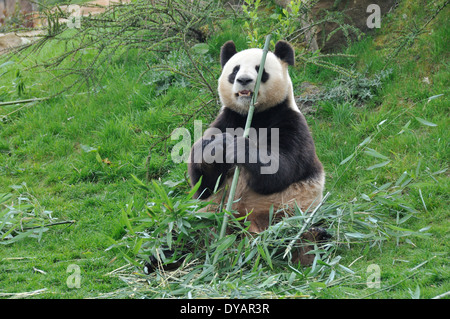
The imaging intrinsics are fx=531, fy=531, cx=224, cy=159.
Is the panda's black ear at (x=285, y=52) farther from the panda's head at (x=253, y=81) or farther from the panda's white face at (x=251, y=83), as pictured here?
the panda's white face at (x=251, y=83)

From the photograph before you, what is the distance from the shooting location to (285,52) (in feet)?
17.3

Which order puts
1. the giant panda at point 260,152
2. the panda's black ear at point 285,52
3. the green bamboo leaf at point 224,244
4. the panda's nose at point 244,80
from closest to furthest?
1. the green bamboo leaf at point 224,244
2. the giant panda at point 260,152
3. the panda's nose at point 244,80
4. the panda's black ear at point 285,52

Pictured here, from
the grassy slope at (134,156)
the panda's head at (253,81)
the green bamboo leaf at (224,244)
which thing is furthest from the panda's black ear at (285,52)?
the green bamboo leaf at (224,244)

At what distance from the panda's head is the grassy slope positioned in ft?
3.83

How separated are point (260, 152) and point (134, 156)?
10.1 ft

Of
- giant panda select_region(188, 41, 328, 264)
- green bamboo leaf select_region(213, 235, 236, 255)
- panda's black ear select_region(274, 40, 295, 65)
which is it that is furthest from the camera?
panda's black ear select_region(274, 40, 295, 65)

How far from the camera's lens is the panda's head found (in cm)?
484

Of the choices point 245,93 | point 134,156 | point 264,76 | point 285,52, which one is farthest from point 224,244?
point 134,156

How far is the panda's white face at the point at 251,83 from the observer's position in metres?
4.84

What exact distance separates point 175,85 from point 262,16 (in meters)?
1.90

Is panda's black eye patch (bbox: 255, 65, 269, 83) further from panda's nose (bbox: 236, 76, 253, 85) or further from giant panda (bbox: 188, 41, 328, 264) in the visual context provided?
panda's nose (bbox: 236, 76, 253, 85)

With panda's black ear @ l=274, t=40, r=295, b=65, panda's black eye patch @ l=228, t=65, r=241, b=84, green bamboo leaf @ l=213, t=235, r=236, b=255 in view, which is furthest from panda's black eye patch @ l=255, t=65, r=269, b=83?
green bamboo leaf @ l=213, t=235, r=236, b=255

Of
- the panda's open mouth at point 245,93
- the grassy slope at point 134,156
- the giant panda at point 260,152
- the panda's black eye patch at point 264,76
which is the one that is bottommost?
the grassy slope at point 134,156
